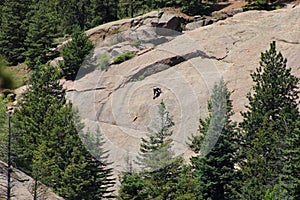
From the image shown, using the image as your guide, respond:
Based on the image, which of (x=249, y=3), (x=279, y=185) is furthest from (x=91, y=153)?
(x=249, y=3)

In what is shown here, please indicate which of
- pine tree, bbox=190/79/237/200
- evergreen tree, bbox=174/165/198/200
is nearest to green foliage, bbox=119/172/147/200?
evergreen tree, bbox=174/165/198/200

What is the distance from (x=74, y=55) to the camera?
152ft

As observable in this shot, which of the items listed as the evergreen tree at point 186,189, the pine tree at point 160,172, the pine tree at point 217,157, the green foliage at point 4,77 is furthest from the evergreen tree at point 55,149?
the green foliage at point 4,77

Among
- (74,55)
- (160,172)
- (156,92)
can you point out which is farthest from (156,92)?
(160,172)

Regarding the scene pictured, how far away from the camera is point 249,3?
56656 mm

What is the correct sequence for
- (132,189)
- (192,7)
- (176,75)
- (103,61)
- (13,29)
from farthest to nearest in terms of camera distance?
(13,29) → (192,7) → (103,61) → (176,75) → (132,189)

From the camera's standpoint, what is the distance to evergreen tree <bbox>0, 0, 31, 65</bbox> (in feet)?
184

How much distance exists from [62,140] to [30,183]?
4.96 meters

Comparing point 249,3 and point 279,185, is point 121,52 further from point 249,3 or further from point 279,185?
point 279,185

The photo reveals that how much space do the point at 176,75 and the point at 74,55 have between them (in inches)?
443

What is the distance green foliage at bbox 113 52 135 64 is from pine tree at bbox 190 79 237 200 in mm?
18004

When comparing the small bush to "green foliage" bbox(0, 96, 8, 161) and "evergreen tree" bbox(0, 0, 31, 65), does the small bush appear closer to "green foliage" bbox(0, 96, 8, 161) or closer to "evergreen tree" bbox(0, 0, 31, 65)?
"green foliage" bbox(0, 96, 8, 161)

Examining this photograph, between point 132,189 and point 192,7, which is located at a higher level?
point 192,7

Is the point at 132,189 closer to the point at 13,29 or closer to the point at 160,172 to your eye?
the point at 160,172
